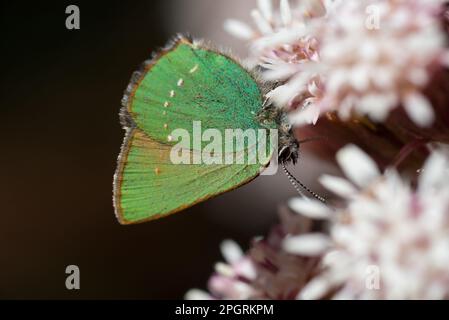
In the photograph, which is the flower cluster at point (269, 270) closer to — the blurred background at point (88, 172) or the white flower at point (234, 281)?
the white flower at point (234, 281)

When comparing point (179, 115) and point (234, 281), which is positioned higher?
point (179, 115)

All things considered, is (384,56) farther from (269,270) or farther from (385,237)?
(269,270)

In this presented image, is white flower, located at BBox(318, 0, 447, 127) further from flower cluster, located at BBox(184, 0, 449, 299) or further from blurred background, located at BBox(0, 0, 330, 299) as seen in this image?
blurred background, located at BBox(0, 0, 330, 299)

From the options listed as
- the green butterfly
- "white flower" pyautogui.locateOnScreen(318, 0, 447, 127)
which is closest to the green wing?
the green butterfly

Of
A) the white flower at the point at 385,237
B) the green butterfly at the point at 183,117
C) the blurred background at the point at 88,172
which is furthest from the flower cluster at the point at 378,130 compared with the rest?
the blurred background at the point at 88,172

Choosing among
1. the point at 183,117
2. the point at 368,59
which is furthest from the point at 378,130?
the point at 183,117

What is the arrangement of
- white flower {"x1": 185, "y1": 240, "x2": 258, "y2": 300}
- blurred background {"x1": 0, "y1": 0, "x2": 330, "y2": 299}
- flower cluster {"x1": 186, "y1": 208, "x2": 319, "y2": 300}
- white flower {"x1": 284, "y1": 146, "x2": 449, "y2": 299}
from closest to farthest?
white flower {"x1": 284, "y1": 146, "x2": 449, "y2": 299}, flower cluster {"x1": 186, "y1": 208, "x2": 319, "y2": 300}, white flower {"x1": 185, "y1": 240, "x2": 258, "y2": 300}, blurred background {"x1": 0, "y1": 0, "x2": 330, "y2": 299}
